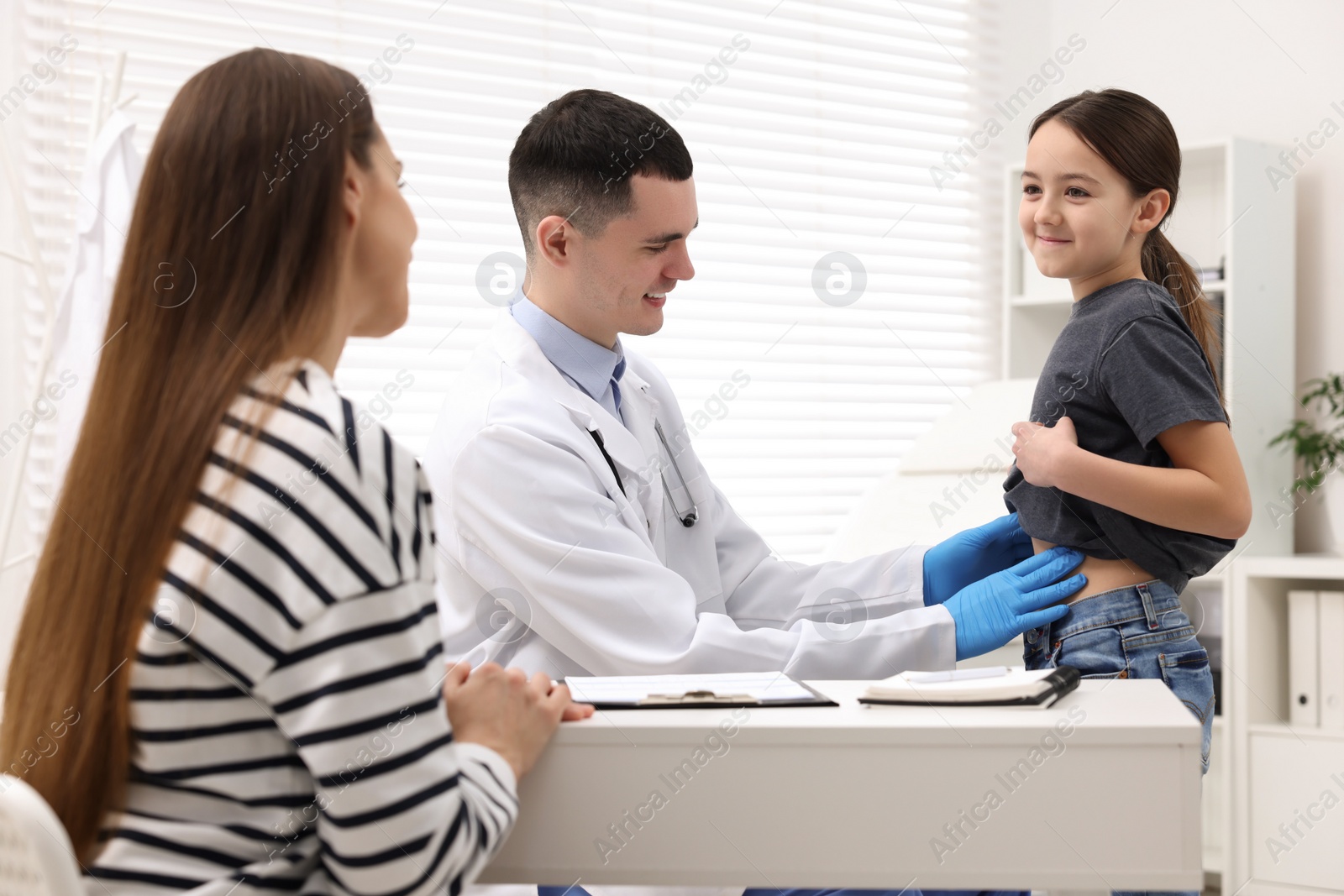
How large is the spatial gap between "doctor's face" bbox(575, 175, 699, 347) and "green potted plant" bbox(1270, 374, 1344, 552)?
1.91m

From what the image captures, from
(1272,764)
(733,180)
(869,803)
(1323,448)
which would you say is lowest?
(1272,764)

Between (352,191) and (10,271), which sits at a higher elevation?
(10,271)

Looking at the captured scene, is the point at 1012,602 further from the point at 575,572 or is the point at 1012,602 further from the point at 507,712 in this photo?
the point at 507,712

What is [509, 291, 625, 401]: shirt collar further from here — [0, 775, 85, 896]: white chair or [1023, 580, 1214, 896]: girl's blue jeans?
[0, 775, 85, 896]: white chair

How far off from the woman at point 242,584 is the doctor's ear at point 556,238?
79cm

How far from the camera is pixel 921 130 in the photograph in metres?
3.44

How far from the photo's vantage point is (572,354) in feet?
5.26

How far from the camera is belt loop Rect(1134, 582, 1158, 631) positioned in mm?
1267

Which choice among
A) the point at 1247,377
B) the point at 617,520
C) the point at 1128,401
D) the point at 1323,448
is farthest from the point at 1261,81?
the point at 617,520

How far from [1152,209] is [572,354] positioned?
771mm

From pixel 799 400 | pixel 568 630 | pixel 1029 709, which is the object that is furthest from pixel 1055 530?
pixel 799 400

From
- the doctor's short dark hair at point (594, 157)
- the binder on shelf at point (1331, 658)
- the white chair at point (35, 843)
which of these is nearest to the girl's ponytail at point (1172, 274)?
the doctor's short dark hair at point (594, 157)

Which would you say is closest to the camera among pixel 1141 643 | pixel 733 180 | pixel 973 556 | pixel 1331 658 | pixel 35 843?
pixel 35 843

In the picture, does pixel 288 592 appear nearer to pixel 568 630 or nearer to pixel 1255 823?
pixel 568 630
